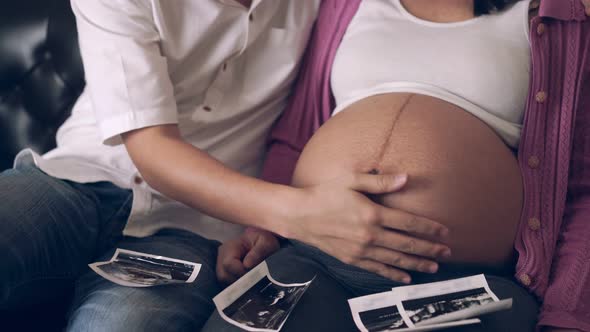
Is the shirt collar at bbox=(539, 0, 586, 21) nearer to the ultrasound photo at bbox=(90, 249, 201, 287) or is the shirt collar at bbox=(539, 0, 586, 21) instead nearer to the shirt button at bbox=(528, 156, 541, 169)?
the shirt button at bbox=(528, 156, 541, 169)

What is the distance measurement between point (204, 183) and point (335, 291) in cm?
30

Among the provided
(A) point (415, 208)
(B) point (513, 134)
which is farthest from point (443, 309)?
(B) point (513, 134)

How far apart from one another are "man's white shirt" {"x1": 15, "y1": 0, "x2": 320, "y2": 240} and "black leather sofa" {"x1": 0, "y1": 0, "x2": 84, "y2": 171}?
0.18m

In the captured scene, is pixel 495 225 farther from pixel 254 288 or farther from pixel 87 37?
pixel 87 37

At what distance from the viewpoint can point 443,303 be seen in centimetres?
89

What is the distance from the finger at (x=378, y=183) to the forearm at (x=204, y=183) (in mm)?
119

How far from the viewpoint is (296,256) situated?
1.09 meters

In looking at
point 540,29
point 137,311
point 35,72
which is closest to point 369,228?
point 137,311

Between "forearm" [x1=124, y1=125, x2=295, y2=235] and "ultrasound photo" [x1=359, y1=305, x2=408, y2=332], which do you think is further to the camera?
"forearm" [x1=124, y1=125, x2=295, y2=235]

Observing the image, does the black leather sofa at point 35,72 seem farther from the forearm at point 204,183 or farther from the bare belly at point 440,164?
the bare belly at point 440,164

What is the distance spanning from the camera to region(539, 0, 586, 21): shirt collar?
42.1 inches

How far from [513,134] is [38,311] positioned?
96 cm

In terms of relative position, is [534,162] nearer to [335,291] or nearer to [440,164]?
[440,164]

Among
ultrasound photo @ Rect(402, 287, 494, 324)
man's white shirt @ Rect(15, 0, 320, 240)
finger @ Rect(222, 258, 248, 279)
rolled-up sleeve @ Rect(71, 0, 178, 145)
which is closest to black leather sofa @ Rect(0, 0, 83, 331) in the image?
man's white shirt @ Rect(15, 0, 320, 240)
